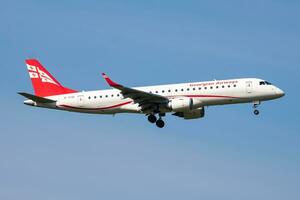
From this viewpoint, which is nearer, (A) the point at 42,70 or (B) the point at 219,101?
(B) the point at 219,101

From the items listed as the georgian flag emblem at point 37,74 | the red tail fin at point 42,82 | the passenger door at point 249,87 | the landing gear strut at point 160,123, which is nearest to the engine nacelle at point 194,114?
the landing gear strut at point 160,123

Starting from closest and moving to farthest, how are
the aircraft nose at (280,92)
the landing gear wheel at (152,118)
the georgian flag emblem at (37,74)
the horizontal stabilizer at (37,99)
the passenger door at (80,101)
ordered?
the aircraft nose at (280,92)
the horizontal stabilizer at (37,99)
the landing gear wheel at (152,118)
the passenger door at (80,101)
the georgian flag emblem at (37,74)

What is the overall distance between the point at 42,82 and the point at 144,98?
12.4m

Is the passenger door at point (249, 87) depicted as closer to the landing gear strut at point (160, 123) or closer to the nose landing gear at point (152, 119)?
the landing gear strut at point (160, 123)

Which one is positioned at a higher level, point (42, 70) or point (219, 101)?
point (42, 70)

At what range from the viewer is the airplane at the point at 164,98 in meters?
63.6

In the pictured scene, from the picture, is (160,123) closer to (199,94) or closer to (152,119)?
(152,119)

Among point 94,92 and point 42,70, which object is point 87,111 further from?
point 42,70

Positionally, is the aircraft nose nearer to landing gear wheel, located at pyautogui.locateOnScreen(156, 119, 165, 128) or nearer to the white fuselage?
the white fuselage

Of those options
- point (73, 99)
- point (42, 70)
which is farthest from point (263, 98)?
point (42, 70)

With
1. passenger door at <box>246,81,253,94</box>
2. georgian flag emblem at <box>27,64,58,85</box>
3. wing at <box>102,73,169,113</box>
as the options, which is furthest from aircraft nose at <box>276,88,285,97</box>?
georgian flag emblem at <box>27,64,58,85</box>

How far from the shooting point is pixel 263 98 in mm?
64375

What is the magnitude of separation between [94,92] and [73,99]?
81.1 inches

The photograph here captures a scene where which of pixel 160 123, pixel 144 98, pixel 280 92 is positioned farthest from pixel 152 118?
pixel 280 92
